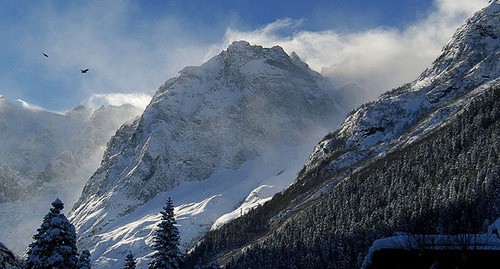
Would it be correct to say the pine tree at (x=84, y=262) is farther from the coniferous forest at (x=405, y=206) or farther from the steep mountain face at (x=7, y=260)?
the coniferous forest at (x=405, y=206)

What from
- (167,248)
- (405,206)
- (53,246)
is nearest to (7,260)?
(53,246)

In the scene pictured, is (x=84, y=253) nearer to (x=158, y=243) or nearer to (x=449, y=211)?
(x=158, y=243)

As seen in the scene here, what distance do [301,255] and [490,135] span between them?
A: 207ft

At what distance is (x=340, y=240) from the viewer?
16412 centimetres

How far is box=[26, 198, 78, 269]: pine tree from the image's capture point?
34094 mm

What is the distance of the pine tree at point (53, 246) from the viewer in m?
34.1

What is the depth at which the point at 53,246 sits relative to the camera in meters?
34.7

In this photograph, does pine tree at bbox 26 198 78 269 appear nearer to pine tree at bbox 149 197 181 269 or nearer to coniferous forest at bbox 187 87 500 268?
pine tree at bbox 149 197 181 269

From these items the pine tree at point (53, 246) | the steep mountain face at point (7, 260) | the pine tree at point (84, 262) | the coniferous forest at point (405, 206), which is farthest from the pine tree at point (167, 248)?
the coniferous forest at point (405, 206)

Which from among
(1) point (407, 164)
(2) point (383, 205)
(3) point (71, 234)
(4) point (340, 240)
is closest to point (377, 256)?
(3) point (71, 234)

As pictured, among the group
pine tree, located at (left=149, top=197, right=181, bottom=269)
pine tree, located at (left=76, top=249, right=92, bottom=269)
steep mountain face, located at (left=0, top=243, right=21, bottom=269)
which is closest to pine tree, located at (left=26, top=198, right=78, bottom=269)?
pine tree, located at (left=76, top=249, right=92, bottom=269)

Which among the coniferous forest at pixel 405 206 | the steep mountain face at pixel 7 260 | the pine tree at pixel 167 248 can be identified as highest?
the coniferous forest at pixel 405 206

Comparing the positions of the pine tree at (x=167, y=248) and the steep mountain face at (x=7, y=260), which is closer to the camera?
the steep mountain face at (x=7, y=260)

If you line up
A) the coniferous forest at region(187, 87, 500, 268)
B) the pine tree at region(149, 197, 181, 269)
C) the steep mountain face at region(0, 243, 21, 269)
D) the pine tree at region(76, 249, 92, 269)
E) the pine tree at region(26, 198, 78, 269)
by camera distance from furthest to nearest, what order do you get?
the coniferous forest at region(187, 87, 500, 268) → the pine tree at region(149, 197, 181, 269) → the pine tree at region(76, 249, 92, 269) → the pine tree at region(26, 198, 78, 269) → the steep mountain face at region(0, 243, 21, 269)
